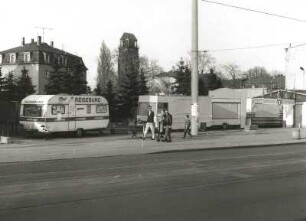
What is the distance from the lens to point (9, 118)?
31.0m

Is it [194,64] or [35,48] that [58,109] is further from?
[35,48]

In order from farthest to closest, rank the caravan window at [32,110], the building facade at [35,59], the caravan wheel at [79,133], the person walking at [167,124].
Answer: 1. the building facade at [35,59]
2. the caravan wheel at [79,133]
3. the caravan window at [32,110]
4. the person walking at [167,124]

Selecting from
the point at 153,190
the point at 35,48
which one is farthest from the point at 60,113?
the point at 35,48

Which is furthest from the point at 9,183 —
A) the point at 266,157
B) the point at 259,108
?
the point at 259,108

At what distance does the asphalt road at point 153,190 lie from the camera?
8.48 m

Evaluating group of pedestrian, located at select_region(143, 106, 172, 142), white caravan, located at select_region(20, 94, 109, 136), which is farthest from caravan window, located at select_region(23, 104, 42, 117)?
group of pedestrian, located at select_region(143, 106, 172, 142)

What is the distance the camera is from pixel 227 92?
76.9 meters

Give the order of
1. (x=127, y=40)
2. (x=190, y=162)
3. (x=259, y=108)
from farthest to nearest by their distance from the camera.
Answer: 1. (x=127, y=40)
2. (x=259, y=108)
3. (x=190, y=162)

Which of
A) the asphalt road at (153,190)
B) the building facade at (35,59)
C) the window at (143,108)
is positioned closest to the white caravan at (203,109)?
the window at (143,108)

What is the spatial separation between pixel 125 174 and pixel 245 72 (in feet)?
413

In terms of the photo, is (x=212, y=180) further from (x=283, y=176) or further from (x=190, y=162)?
(x=190, y=162)

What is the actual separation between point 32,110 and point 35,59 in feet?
219

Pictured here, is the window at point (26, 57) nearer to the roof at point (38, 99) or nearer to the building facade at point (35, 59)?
the building facade at point (35, 59)

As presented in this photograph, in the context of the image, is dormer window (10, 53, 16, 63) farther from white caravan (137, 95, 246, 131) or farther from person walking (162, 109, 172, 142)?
person walking (162, 109, 172, 142)
